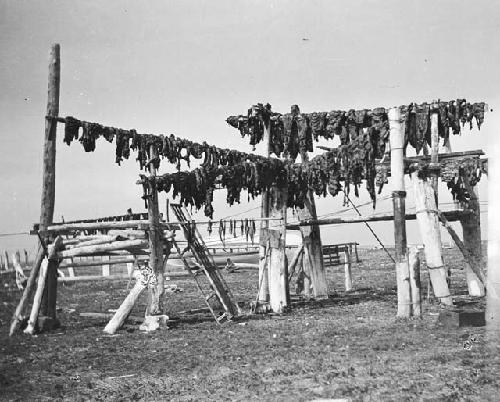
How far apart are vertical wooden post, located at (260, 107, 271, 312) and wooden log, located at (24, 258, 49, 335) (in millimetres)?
6410

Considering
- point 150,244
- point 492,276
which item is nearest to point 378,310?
point 492,276

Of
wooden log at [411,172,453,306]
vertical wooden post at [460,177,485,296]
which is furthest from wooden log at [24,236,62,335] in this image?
vertical wooden post at [460,177,485,296]

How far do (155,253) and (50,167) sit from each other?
395cm

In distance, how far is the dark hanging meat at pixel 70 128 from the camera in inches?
591

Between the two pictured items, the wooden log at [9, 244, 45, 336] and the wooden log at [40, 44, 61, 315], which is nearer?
the wooden log at [9, 244, 45, 336]

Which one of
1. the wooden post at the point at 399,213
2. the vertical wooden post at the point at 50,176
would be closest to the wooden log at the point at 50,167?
the vertical wooden post at the point at 50,176

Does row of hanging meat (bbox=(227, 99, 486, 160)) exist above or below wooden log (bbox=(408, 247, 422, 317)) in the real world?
above

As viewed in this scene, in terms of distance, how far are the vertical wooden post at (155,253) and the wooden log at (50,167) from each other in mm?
2985

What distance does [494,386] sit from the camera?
791cm

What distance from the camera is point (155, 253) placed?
50.5 feet

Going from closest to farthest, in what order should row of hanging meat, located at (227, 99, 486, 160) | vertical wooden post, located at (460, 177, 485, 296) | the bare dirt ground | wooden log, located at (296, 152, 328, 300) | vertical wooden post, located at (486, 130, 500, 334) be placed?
the bare dirt ground
vertical wooden post, located at (486, 130, 500, 334)
row of hanging meat, located at (227, 99, 486, 160)
vertical wooden post, located at (460, 177, 485, 296)
wooden log, located at (296, 152, 328, 300)

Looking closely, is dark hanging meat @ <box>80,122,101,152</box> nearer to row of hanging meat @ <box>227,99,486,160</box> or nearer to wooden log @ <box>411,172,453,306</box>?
row of hanging meat @ <box>227,99,486,160</box>

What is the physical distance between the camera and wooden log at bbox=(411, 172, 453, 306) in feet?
51.4

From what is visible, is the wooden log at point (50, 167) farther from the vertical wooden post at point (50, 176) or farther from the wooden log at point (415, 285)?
the wooden log at point (415, 285)
